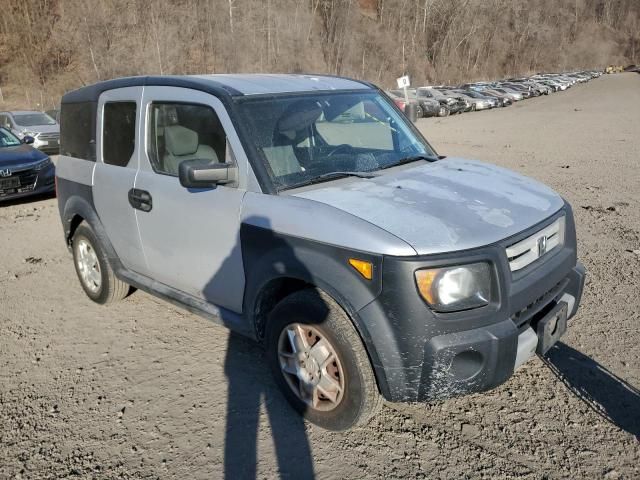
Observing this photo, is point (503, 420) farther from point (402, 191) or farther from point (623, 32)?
point (623, 32)

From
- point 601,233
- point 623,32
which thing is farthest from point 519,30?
point 601,233

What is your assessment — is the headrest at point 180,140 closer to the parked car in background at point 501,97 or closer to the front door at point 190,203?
the front door at point 190,203

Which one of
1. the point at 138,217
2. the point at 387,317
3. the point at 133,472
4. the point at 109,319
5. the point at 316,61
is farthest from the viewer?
the point at 316,61

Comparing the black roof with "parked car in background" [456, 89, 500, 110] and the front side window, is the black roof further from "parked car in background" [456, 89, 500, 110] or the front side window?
"parked car in background" [456, 89, 500, 110]

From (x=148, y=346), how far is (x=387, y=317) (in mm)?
2409

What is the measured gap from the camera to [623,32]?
10769cm

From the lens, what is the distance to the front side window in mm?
3512

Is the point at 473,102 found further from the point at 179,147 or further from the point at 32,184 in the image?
the point at 179,147

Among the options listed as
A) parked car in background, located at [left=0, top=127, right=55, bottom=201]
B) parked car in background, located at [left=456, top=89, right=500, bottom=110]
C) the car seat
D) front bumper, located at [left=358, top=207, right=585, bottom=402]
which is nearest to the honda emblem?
front bumper, located at [left=358, top=207, right=585, bottom=402]

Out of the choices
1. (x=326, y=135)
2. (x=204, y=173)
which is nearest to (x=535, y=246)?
(x=326, y=135)

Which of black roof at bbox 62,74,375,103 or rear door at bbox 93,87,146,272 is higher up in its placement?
black roof at bbox 62,74,375,103

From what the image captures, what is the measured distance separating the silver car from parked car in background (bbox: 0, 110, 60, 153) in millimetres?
15075

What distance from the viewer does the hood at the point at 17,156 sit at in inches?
367

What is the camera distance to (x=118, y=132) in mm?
4242
